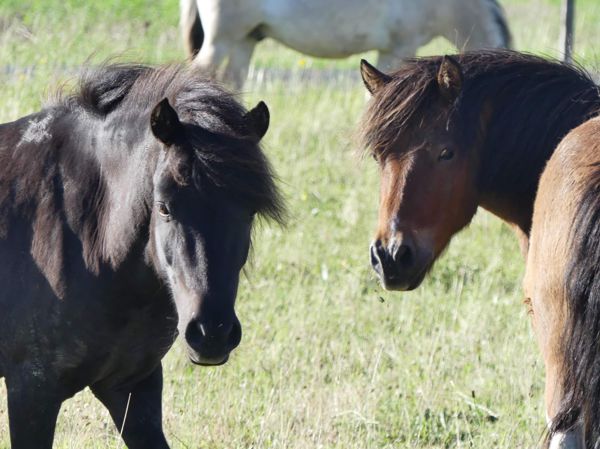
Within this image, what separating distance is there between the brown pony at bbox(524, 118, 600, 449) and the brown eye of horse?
121 centimetres

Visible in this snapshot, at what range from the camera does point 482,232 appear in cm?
849

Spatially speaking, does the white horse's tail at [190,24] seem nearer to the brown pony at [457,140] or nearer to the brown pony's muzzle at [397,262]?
the brown pony at [457,140]

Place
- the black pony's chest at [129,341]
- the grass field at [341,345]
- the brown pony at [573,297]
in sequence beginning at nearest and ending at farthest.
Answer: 1. the brown pony at [573,297]
2. the black pony's chest at [129,341]
3. the grass field at [341,345]

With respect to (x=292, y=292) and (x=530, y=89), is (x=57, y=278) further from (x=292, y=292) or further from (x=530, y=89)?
(x=292, y=292)

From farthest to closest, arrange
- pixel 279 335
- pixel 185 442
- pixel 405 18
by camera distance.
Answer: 1. pixel 405 18
2. pixel 279 335
3. pixel 185 442

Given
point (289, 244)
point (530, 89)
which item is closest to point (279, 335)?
point (289, 244)

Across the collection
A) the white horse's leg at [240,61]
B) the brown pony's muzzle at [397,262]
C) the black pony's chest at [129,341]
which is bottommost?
the white horse's leg at [240,61]

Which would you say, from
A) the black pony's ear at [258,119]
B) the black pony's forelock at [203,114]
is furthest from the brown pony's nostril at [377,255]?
the black pony's ear at [258,119]

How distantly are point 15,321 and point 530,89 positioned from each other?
2.16m

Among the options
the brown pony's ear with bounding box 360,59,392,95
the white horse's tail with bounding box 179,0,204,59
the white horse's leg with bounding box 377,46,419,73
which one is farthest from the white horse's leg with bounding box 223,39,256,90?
the brown pony's ear with bounding box 360,59,392,95

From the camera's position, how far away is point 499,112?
4.58m

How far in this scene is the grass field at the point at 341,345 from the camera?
5203 millimetres

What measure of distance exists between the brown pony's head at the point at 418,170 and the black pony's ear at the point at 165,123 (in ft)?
3.06

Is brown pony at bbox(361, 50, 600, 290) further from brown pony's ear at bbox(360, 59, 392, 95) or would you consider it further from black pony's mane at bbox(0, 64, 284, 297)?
black pony's mane at bbox(0, 64, 284, 297)
